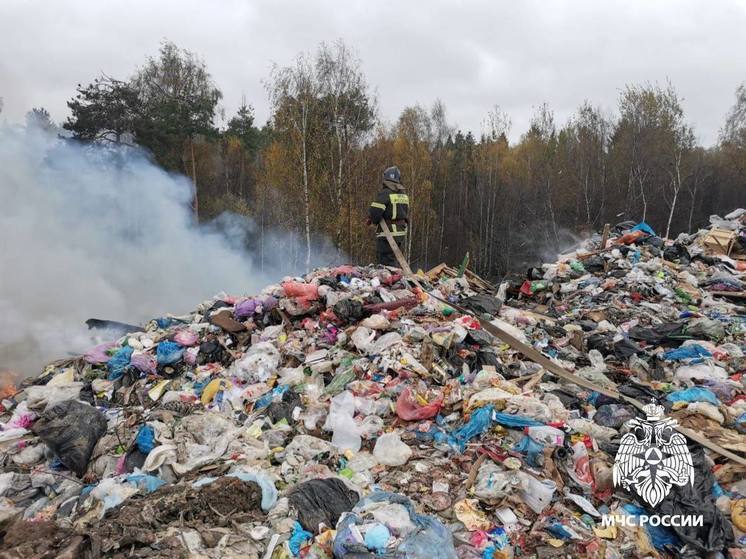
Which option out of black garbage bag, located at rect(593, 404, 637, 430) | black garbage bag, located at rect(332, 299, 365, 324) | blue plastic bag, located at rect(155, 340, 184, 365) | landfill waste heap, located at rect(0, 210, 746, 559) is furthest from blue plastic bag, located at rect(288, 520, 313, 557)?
blue plastic bag, located at rect(155, 340, 184, 365)

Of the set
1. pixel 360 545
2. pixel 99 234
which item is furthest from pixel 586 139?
pixel 360 545

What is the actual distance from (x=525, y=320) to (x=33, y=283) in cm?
911

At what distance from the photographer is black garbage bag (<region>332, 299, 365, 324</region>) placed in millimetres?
5258

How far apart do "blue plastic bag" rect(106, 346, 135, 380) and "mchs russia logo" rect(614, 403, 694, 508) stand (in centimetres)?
502

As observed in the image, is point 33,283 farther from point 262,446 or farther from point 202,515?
point 202,515

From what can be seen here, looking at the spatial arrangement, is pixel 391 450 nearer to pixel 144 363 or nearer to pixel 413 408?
pixel 413 408

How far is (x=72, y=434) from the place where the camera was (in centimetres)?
367

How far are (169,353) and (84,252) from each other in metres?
6.40

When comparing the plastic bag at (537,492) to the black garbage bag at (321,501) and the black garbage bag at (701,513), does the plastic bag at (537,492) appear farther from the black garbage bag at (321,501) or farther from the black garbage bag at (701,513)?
the black garbage bag at (321,501)

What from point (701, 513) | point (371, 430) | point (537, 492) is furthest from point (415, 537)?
point (701, 513)

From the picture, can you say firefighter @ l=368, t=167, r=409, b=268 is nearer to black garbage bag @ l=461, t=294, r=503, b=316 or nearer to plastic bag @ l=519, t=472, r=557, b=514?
black garbage bag @ l=461, t=294, r=503, b=316

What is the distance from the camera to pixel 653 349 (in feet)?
17.5

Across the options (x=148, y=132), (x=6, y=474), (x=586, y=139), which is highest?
(x=586, y=139)

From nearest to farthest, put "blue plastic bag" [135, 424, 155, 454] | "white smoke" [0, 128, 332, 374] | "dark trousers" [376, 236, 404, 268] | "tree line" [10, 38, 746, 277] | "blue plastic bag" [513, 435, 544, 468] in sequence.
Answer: "blue plastic bag" [513, 435, 544, 468]
"blue plastic bag" [135, 424, 155, 454]
"dark trousers" [376, 236, 404, 268]
"white smoke" [0, 128, 332, 374]
"tree line" [10, 38, 746, 277]
